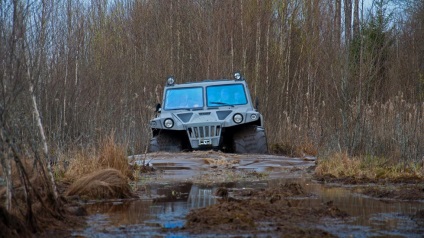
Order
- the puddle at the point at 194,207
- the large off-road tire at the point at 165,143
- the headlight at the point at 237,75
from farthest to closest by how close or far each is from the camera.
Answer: the headlight at the point at 237,75
the large off-road tire at the point at 165,143
the puddle at the point at 194,207

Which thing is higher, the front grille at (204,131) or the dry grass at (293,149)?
the front grille at (204,131)

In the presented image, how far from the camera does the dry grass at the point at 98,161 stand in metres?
12.0

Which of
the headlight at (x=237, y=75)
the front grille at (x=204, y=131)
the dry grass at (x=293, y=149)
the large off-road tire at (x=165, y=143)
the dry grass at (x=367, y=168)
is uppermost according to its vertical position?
the headlight at (x=237, y=75)

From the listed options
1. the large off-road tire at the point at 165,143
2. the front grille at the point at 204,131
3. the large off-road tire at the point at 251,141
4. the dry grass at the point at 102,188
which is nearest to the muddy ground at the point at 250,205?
the dry grass at the point at 102,188

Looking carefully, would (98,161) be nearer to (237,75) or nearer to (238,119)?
(238,119)

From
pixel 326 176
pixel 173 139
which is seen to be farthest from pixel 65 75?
pixel 326 176

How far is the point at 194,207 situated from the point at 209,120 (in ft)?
26.9

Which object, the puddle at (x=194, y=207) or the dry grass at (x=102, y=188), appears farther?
the dry grass at (x=102, y=188)

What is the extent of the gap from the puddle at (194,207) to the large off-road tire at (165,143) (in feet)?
19.7

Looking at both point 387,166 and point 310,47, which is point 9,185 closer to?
point 387,166

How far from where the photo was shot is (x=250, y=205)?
7.89 meters

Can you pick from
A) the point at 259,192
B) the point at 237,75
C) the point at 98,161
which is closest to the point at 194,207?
the point at 259,192

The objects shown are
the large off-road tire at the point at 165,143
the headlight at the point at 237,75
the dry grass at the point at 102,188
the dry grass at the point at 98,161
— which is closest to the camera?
the dry grass at the point at 102,188

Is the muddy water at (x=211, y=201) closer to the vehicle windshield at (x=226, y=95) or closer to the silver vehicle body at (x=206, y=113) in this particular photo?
the silver vehicle body at (x=206, y=113)
